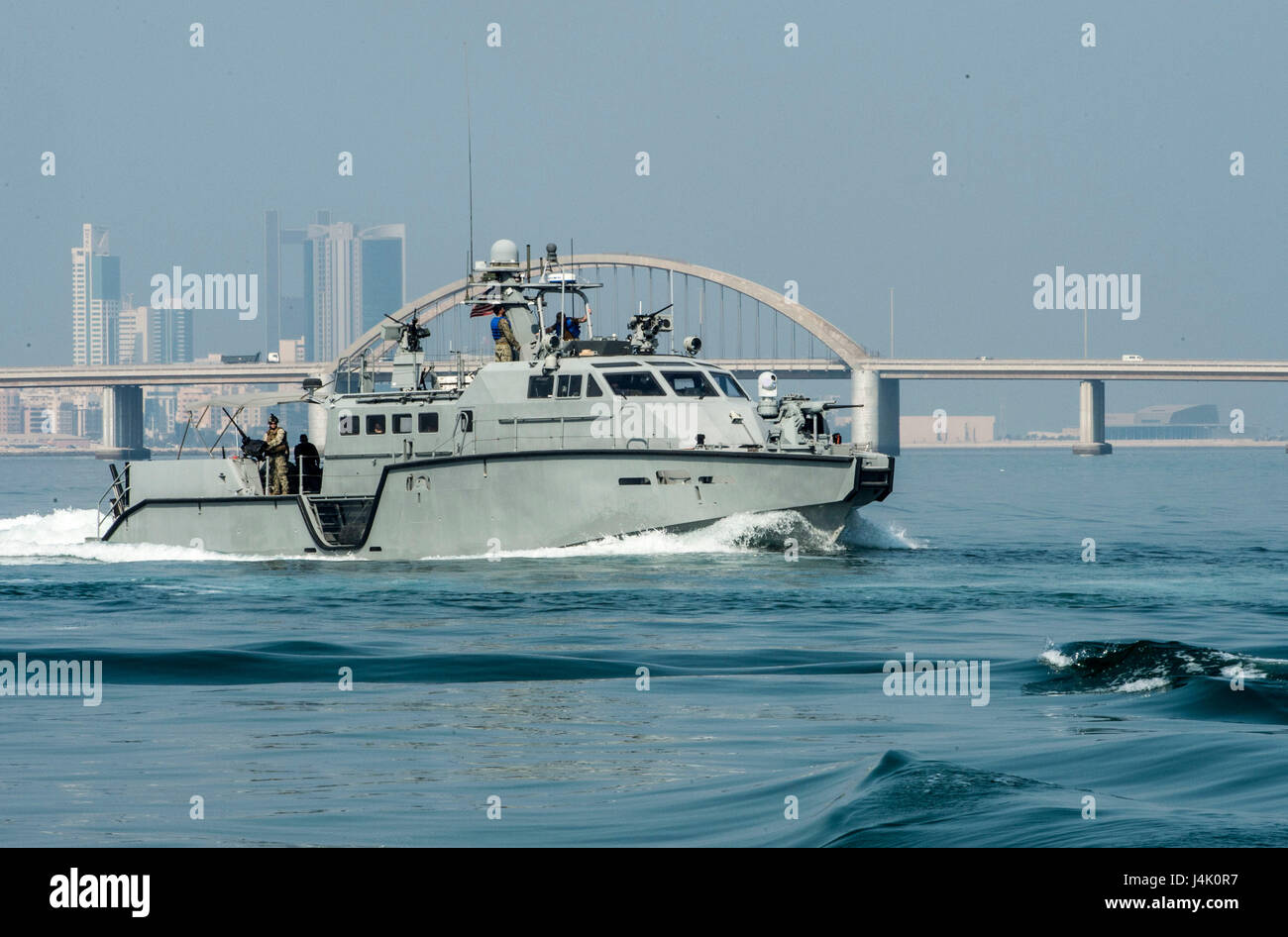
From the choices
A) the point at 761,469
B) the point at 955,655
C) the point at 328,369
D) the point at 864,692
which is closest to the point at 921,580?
the point at 761,469

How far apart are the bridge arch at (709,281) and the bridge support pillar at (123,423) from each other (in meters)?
25.1

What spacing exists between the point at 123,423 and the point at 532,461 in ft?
517

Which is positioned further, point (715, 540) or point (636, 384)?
point (636, 384)

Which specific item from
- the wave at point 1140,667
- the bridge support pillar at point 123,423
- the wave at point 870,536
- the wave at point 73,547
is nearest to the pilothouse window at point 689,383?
the wave at point 870,536

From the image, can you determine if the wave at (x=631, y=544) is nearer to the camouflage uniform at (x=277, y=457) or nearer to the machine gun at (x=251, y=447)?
the camouflage uniform at (x=277, y=457)

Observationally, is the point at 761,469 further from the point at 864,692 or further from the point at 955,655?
the point at 864,692

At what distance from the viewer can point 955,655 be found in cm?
1927

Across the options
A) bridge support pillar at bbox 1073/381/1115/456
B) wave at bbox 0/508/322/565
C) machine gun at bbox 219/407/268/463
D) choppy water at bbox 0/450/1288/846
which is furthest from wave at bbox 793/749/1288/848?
bridge support pillar at bbox 1073/381/1115/456

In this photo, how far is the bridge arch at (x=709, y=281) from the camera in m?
163

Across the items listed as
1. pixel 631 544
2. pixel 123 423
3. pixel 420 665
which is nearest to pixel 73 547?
pixel 631 544

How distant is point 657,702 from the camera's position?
1584 cm

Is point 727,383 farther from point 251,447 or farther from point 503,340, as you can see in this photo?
point 251,447
